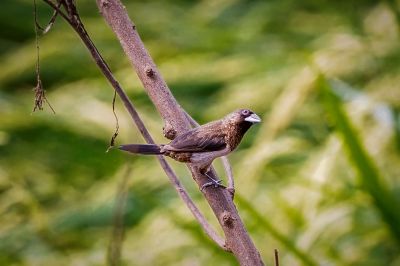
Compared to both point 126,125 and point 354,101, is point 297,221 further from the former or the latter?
point 126,125

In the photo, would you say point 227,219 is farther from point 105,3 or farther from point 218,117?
point 218,117

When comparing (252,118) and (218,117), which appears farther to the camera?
(218,117)

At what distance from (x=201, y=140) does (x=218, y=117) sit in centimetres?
159

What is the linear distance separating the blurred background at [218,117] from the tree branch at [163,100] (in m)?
0.49

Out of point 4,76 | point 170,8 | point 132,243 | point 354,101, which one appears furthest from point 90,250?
point 170,8

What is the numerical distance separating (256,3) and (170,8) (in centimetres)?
35

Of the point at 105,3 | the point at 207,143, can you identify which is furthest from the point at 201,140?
the point at 105,3

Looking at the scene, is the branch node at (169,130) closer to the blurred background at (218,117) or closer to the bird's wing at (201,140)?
the bird's wing at (201,140)

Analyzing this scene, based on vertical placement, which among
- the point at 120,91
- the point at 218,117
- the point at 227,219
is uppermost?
the point at 218,117

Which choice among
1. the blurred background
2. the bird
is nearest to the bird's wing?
the bird

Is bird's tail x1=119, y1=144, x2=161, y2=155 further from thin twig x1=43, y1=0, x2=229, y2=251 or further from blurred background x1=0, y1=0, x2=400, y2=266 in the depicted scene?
blurred background x1=0, y1=0, x2=400, y2=266

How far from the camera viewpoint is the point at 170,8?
300 centimetres

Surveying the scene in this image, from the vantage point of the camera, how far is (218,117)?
2.21 metres

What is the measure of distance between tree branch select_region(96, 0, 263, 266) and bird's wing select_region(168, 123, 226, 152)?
0.03ft
